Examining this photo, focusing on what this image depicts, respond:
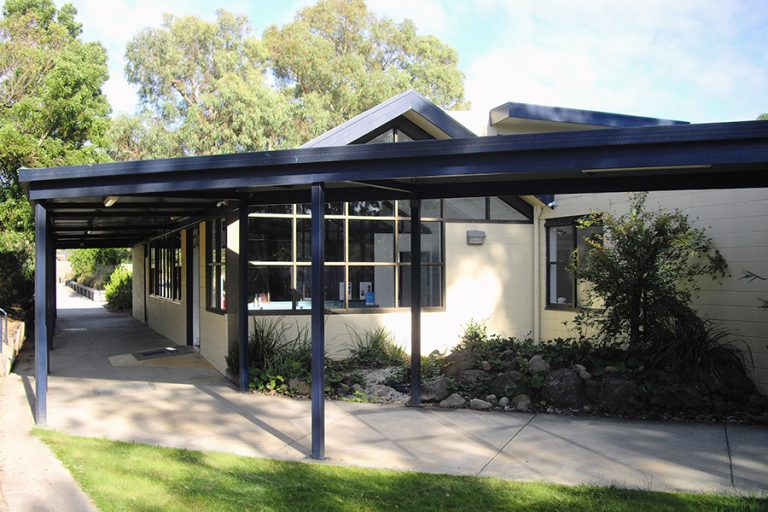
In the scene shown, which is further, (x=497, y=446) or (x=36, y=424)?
(x=36, y=424)

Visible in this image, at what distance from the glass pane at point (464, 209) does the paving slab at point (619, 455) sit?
5.43 m

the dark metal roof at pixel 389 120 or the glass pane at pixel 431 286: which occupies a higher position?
the dark metal roof at pixel 389 120

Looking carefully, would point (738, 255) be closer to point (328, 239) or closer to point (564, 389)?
point (564, 389)

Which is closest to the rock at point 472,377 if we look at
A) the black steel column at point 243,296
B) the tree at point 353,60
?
the black steel column at point 243,296

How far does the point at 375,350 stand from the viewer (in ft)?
37.0

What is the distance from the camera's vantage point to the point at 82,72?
15539 mm

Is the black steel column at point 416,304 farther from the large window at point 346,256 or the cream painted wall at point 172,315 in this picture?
the cream painted wall at point 172,315

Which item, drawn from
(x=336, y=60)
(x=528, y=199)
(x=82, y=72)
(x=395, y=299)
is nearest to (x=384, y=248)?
(x=395, y=299)

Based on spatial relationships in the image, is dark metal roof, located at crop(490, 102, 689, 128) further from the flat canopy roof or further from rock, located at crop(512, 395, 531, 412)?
rock, located at crop(512, 395, 531, 412)

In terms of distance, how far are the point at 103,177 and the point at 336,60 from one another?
28.0 m

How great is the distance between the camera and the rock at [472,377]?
8969mm

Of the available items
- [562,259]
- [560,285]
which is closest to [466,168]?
[562,259]

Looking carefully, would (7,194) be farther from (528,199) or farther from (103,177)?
(528,199)

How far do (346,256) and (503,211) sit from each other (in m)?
3.25
